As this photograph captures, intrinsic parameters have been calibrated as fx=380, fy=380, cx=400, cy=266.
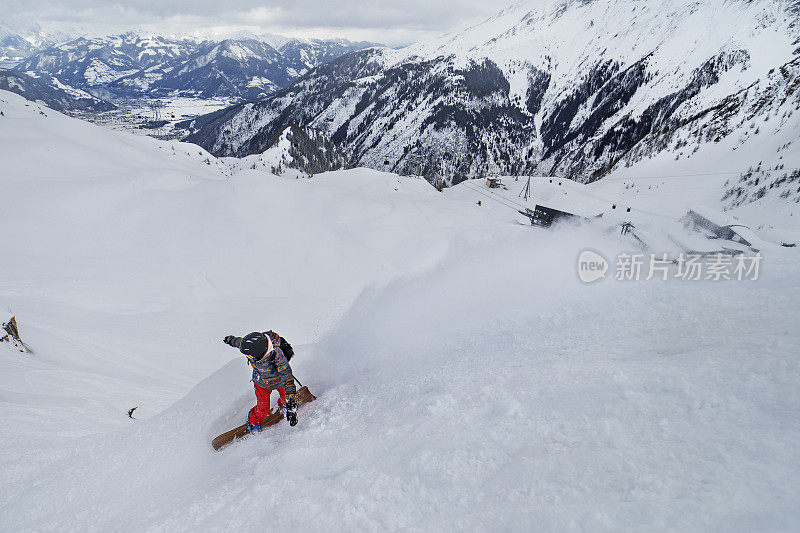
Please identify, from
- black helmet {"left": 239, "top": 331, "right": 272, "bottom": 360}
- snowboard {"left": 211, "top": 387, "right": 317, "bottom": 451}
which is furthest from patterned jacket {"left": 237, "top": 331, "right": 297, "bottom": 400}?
snowboard {"left": 211, "top": 387, "right": 317, "bottom": 451}

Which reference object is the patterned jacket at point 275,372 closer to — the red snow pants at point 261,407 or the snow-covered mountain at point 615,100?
the red snow pants at point 261,407

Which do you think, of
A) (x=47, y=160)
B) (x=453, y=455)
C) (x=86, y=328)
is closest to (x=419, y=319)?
(x=453, y=455)

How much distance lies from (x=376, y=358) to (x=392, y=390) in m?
1.72

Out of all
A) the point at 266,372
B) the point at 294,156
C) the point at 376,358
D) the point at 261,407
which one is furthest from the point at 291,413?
the point at 294,156

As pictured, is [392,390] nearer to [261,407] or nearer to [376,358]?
[376,358]

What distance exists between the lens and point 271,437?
6.25 meters

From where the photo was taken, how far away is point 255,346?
6.15 m

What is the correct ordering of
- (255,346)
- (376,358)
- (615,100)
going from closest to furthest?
(255,346) → (376,358) → (615,100)

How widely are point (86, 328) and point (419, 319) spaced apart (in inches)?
376

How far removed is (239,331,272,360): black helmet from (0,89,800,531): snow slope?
1.40 metres

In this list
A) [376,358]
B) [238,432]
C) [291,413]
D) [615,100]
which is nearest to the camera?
[291,413]

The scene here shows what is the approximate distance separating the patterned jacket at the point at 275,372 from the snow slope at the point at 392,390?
73 centimetres

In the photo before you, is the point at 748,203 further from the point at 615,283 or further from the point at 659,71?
the point at 659,71

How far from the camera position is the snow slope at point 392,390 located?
3580 millimetres
